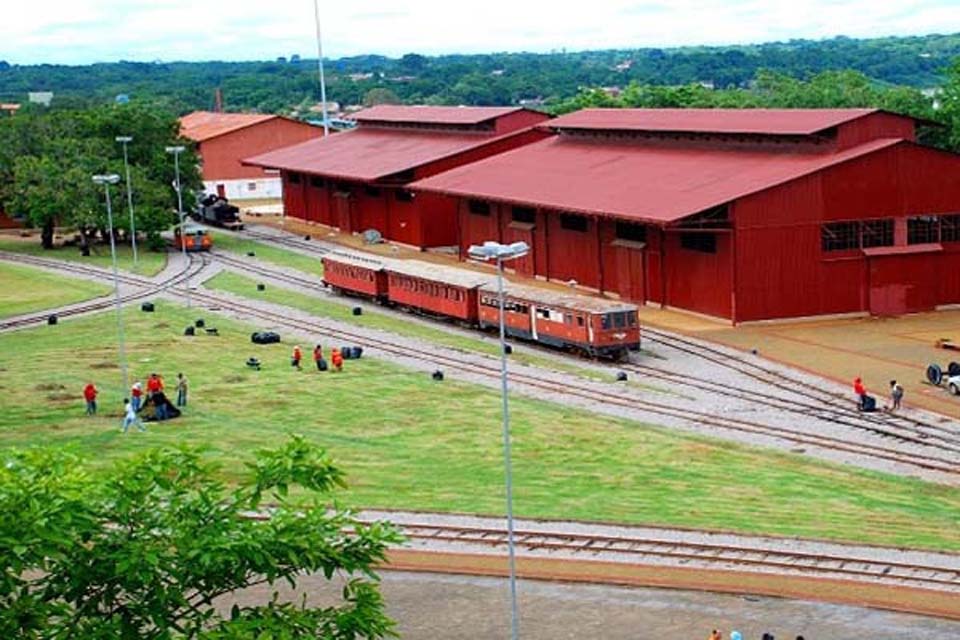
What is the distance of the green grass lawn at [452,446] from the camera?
136ft

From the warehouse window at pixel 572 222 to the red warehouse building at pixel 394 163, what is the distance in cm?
1800

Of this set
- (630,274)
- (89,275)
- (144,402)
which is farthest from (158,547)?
(89,275)

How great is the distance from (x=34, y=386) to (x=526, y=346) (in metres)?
20.7

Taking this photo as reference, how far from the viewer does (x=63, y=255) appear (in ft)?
338

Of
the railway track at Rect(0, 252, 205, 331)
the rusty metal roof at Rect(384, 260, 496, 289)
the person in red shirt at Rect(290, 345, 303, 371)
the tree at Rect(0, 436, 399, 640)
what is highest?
the tree at Rect(0, 436, 399, 640)

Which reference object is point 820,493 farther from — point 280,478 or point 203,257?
point 203,257

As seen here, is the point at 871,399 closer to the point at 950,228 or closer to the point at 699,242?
the point at 699,242

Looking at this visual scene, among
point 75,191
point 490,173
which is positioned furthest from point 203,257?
point 490,173

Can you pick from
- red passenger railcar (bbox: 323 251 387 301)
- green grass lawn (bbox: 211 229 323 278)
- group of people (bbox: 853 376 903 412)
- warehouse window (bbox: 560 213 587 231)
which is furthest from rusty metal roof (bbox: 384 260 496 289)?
group of people (bbox: 853 376 903 412)

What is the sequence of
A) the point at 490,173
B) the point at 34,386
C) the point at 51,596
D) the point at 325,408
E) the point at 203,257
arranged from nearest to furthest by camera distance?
1. the point at 51,596
2. the point at 325,408
3. the point at 34,386
4. the point at 490,173
5. the point at 203,257

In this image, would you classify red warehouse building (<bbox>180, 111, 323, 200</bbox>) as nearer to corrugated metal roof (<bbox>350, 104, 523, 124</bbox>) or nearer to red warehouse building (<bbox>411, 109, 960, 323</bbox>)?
corrugated metal roof (<bbox>350, 104, 523, 124</bbox>)

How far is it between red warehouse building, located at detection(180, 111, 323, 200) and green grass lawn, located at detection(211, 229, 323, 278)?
90.2ft

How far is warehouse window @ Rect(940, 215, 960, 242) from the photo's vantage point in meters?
73.0

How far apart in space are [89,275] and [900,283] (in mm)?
47146
